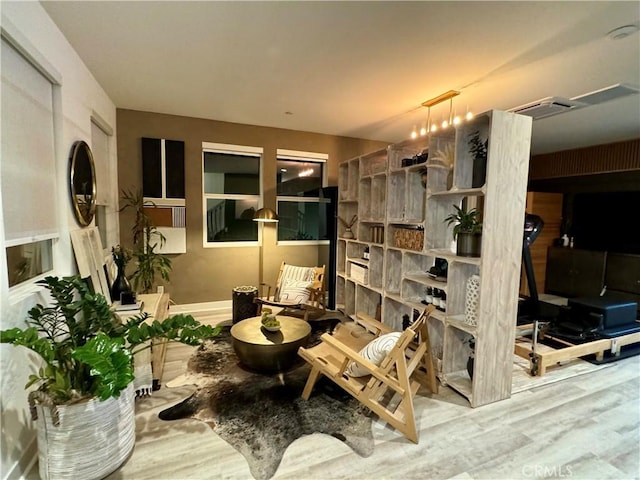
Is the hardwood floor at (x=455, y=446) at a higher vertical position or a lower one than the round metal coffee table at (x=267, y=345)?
lower

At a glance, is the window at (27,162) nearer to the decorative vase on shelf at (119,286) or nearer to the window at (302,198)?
the decorative vase on shelf at (119,286)

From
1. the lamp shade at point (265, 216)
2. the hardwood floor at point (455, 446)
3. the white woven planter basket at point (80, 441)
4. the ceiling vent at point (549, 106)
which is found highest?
the ceiling vent at point (549, 106)

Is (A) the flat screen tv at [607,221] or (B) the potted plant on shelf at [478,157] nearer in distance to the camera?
(B) the potted plant on shelf at [478,157]

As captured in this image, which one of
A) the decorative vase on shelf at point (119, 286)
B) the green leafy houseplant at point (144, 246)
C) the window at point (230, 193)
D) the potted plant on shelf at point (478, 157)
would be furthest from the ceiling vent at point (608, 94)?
the green leafy houseplant at point (144, 246)

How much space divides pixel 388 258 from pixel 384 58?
77.2 inches

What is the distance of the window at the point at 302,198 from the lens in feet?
17.1

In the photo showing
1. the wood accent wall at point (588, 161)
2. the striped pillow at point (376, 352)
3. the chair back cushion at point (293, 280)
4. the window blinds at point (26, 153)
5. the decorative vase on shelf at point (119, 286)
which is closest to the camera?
the window blinds at point (26, 153)

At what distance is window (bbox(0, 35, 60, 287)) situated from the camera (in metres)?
1.78

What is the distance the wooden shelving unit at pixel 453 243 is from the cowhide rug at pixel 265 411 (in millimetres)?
992

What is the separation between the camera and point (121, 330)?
1882 millimetres

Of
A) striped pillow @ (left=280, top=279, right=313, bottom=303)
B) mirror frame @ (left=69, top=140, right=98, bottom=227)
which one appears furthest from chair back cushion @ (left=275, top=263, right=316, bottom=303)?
mirror frame @ (left=69, top=140, right=98, bottom=227)

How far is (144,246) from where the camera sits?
4238 mm

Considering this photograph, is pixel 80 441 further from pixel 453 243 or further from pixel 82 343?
pixel 453 243

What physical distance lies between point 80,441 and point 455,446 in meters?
2.20
